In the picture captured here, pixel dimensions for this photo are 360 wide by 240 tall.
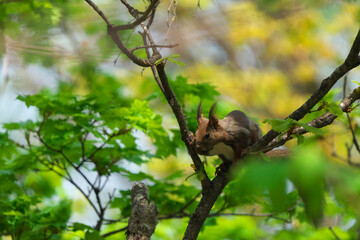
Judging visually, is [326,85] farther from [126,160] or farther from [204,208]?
[126,160]

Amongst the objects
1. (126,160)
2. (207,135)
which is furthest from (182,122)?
(126,160)

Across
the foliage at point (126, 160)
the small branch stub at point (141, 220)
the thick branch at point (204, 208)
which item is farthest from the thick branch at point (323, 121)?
the small branch stub at point (141, 220)

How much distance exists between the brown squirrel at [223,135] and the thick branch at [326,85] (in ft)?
2.54

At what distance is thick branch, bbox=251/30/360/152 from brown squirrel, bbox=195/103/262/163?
773mm

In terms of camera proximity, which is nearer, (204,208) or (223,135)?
(204,208)

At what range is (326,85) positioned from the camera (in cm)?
203

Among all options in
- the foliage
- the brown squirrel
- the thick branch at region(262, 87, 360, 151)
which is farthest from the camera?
the brown squirrel

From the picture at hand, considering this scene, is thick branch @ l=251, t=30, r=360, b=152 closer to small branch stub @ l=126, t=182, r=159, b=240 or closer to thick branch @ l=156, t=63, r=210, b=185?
thick branch @ l=156, t=63, r=210, b=185

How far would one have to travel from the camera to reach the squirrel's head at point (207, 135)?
9.77ft

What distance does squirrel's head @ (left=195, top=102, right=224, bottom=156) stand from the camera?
2977mm

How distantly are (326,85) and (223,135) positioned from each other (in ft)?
3.69

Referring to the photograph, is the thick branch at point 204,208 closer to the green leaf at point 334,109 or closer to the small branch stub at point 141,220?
the small branch stub at point 141,220

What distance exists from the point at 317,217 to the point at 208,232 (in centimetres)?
196

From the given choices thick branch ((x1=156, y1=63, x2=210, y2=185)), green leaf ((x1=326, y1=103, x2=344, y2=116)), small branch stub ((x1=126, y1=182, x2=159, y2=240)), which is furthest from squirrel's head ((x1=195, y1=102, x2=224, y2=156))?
green leaf ((x1=326, y1=103, x2=344, y2=116))
